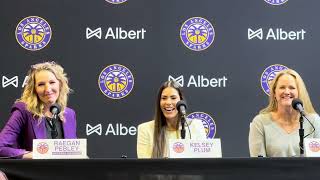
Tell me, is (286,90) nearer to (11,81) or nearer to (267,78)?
(267,78)

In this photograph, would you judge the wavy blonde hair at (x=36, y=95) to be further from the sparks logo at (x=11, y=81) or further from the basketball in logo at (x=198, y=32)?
the basketball in logo at (x=198, y=32)

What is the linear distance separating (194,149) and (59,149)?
71 cm

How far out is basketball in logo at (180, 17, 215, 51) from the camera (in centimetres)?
443

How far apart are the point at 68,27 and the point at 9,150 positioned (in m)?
1.55

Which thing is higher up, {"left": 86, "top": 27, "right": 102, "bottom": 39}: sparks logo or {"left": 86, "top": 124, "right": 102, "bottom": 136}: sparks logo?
{"left": 86, "top": 27, "right": 102, "bottom": 39}: sparks logo

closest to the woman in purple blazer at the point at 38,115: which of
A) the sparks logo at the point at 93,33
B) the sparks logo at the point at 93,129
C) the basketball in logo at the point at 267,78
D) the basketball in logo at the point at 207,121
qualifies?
the sparks logo at the point at 93,129

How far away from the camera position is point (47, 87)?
11.2ft

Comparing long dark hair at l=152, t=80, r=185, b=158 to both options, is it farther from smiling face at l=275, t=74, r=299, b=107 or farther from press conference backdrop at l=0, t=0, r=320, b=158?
smiling face at l=275, t=74, r=299, b=107

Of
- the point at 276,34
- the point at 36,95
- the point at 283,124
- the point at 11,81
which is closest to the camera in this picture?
the point at 36,95

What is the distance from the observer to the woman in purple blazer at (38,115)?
3.30 meters

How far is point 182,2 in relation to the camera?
4461 millimetres

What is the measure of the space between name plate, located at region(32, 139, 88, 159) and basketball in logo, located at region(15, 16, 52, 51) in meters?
1.90

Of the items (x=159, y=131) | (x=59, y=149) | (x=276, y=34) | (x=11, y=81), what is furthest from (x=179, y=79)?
(x=59, y=149)

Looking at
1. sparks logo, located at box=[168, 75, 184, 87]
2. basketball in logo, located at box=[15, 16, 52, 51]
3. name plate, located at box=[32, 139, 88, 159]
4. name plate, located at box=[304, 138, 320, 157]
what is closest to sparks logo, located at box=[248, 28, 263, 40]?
sparks logo, located at box=[168, 75, 184, 87]
